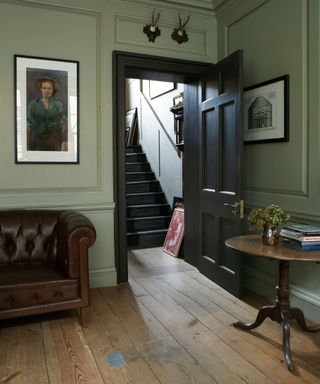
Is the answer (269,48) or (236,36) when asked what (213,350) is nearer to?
(269,48)

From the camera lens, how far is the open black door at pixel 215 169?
3.14 meters

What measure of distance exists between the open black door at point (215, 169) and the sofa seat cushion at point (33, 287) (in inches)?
58.1

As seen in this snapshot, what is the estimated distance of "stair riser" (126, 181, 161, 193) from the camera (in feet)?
20.0

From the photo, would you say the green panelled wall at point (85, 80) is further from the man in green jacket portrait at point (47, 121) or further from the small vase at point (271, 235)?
the small vase at point (271, 235)

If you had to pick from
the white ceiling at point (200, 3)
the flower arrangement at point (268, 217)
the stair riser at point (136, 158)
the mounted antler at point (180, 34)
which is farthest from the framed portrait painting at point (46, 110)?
the stair riser at point (136, 158)

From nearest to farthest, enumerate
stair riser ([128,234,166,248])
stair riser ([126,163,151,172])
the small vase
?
the small vase
stair riser ([128,234,166,248])
stair riser ([126,163,151,172])

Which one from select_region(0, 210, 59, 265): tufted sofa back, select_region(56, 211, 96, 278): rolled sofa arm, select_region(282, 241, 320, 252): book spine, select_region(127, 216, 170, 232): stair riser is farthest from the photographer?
select_region(127, 216, 170, 232): stair riser

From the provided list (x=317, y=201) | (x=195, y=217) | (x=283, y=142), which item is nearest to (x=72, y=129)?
(x=195, y=217)

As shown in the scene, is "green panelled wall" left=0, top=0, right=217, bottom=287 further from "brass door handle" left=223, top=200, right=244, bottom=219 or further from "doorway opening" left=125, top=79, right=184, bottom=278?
"brass door handle" left=223, top=200, right=244, bottom=219

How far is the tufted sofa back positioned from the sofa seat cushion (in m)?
0.20

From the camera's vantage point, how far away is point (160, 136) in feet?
20.3

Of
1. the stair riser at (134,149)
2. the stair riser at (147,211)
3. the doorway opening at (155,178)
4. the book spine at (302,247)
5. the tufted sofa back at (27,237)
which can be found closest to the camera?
the book spine at (302,247)

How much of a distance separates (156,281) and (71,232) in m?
1.42

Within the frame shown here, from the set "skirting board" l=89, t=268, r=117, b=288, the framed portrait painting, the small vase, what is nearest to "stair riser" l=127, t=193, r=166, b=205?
"skirting board" l=89, t=268, r=117, b=288
